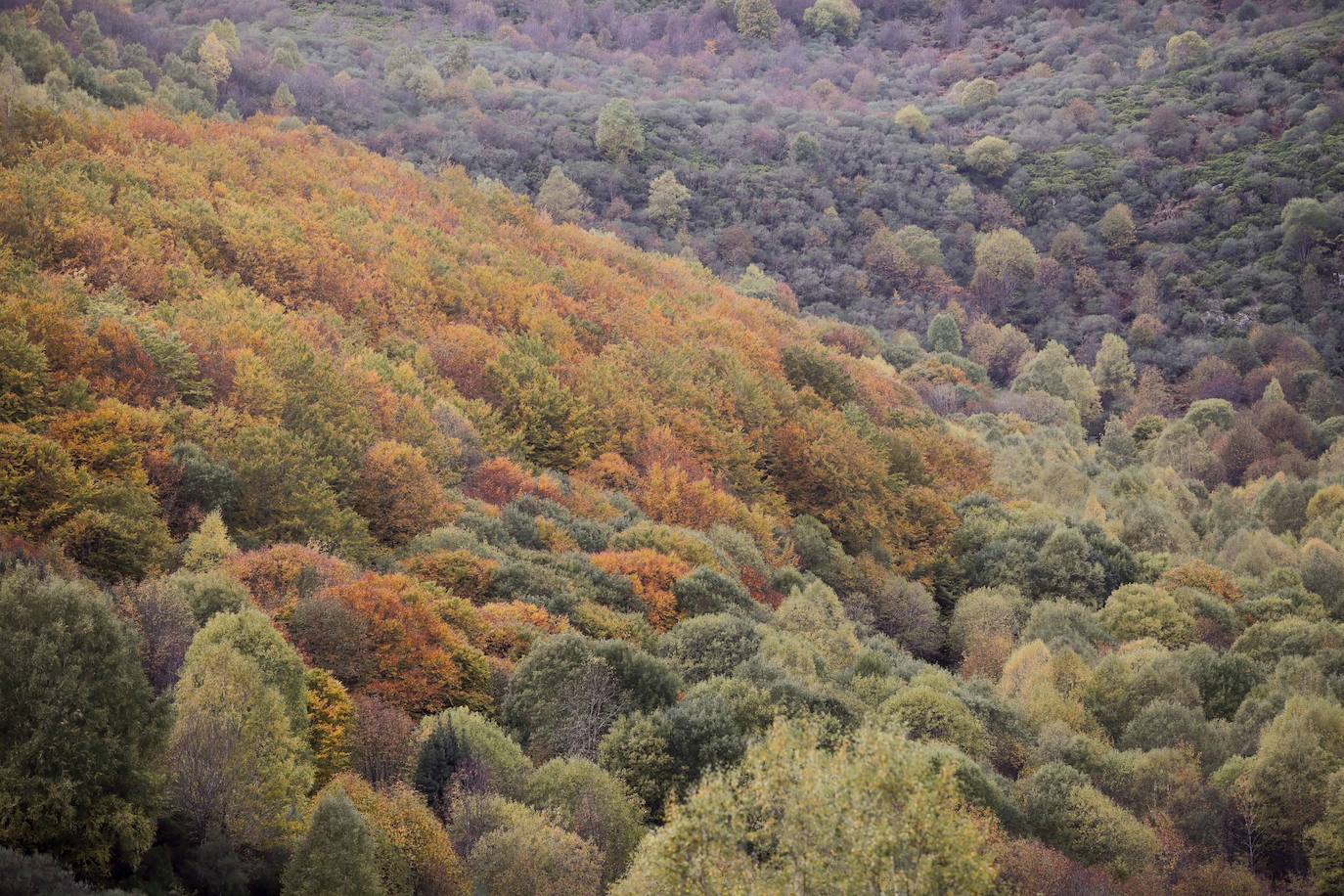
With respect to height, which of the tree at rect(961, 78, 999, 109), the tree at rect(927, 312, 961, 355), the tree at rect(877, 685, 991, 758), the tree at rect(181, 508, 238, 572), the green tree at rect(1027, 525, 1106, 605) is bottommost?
the tree at rect(927, 312, 961, 355)

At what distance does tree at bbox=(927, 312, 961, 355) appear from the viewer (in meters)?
131

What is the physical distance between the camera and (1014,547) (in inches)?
2648

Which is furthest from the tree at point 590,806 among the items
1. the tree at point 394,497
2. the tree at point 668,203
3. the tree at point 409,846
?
the tree at point 668,203

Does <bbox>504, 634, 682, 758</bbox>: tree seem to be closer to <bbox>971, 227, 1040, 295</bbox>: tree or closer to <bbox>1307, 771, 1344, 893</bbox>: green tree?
<bbox>1307, 771, 1344, 893</bbox>: green tree

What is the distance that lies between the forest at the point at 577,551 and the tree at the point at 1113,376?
53cm

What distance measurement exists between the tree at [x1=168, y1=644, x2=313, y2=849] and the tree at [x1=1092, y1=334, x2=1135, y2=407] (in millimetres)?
118201

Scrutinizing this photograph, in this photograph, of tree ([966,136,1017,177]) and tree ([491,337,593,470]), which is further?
tree ([966,136,1017,177])

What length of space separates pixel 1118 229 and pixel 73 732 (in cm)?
15056

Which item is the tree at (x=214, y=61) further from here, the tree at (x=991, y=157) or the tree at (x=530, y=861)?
the tree at (x=530, y=861)

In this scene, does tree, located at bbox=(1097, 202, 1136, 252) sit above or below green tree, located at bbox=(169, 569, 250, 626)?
below

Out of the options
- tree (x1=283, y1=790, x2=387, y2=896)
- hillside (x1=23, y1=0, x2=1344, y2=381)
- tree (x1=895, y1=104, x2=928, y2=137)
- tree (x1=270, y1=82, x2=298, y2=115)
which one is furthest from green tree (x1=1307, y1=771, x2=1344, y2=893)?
tree (x1=895, y1=104, x2=928, y2=137)

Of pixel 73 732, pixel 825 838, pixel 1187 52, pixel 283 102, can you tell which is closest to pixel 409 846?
pixel 73 732

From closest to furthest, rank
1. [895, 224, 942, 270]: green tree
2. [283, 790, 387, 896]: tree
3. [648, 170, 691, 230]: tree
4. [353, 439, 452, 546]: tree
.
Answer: [283, 790, 387, 896]: tree, [353, 439, 452, 546]: tree, [648, 170, 691, 230]: tree, [895, 224, 942, 270]: green tree

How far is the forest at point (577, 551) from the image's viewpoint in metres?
20.7
